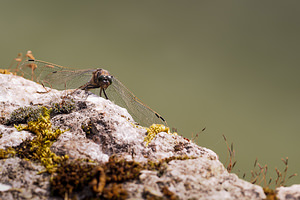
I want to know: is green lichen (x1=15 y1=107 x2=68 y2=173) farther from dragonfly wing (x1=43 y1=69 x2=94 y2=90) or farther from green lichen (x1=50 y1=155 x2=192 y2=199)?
dragonfly wing (x1=43 y1=69 x2=94 y2=90)

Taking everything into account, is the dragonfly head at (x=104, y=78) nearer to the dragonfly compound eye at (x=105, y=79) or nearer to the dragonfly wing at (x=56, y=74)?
the dragonfly compound eye at (x=105, y=79)

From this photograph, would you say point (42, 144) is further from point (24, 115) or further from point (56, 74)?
point (56, 74)

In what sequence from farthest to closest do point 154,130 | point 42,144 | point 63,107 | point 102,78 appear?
point 102,78 → point 63,107 → point 154,130 → point 42,144

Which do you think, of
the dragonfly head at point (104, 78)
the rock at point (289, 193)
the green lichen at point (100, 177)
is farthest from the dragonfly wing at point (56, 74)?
the rock at point (289, 193)

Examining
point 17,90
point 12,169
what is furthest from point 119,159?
point 17,90

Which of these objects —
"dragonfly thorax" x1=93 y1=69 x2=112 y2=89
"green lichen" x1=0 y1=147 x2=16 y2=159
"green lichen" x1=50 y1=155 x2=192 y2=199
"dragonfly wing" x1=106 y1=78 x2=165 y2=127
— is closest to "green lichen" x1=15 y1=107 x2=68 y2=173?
"green lichen" x1=0 y1=147 x2=16 y2=159

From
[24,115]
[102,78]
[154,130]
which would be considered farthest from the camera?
[102,78]

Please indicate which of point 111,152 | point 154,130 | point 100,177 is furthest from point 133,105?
Answer: point 100,177
